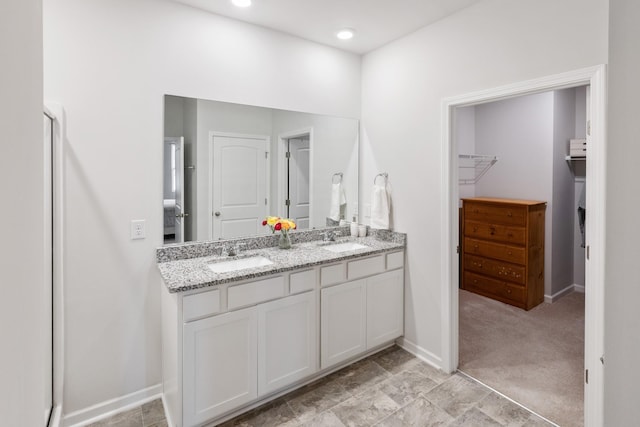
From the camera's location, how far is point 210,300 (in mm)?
1904

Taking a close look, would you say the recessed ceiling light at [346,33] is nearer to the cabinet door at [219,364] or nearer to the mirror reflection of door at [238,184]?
the mirror reflection of door at [238,184]

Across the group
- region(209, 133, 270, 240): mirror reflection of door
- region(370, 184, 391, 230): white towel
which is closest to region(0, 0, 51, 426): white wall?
region(209, 133, 270, 240): mirror reflection of door

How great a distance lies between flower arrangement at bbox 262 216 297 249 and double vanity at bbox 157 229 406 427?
68 millimetres

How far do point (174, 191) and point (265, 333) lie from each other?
1126 mm

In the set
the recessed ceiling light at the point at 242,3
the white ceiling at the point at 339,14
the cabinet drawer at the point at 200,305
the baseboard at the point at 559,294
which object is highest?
the white ceiling at the point at 339,14

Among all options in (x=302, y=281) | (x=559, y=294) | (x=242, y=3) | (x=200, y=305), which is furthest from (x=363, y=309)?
(x=559, y=294)

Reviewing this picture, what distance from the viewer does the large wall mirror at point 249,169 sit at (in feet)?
7.66

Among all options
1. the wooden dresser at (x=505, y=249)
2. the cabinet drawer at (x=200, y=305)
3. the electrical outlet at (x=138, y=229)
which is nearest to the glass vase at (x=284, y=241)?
the cabinet drawer at (x=200, y=305)

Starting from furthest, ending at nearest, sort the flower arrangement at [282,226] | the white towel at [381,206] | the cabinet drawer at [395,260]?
the white towel at [381,206], the cabinet drawer at [395,260], the flower arrangement at [282,226]

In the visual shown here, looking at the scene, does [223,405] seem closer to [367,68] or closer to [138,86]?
[138,86]

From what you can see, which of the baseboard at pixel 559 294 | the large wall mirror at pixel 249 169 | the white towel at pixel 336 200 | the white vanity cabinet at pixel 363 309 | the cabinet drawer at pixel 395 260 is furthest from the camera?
the baseboard at pixel 559 294

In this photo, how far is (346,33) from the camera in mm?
2721

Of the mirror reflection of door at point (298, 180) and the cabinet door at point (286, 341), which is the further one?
the mirror reflection of door at point (298, 180)

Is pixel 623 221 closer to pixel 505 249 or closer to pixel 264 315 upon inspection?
A: pixel 264 315
